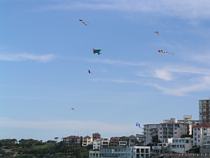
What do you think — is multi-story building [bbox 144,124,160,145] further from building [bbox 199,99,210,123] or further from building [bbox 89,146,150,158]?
building [bbox 89,146,150,158]

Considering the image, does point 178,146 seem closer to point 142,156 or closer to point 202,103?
point 142,156

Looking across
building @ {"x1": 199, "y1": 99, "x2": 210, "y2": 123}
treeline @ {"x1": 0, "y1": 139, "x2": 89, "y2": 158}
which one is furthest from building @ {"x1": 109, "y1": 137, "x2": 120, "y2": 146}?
building @ {"x1": 199, "y1": 99, "x2": 210, "y2": 123}

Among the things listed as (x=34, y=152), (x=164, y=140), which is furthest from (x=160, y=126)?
(x=34, y=152)

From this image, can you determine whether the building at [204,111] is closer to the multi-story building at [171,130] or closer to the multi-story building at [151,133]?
the multi-story building at [171,130]

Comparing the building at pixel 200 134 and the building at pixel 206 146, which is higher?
the building at pixel 200 134

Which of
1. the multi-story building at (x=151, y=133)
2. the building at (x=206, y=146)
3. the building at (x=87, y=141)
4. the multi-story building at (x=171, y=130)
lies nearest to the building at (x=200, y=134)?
the building at (x=206, y=146)

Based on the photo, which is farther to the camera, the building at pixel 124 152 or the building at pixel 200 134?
the building at pixel 200 134
